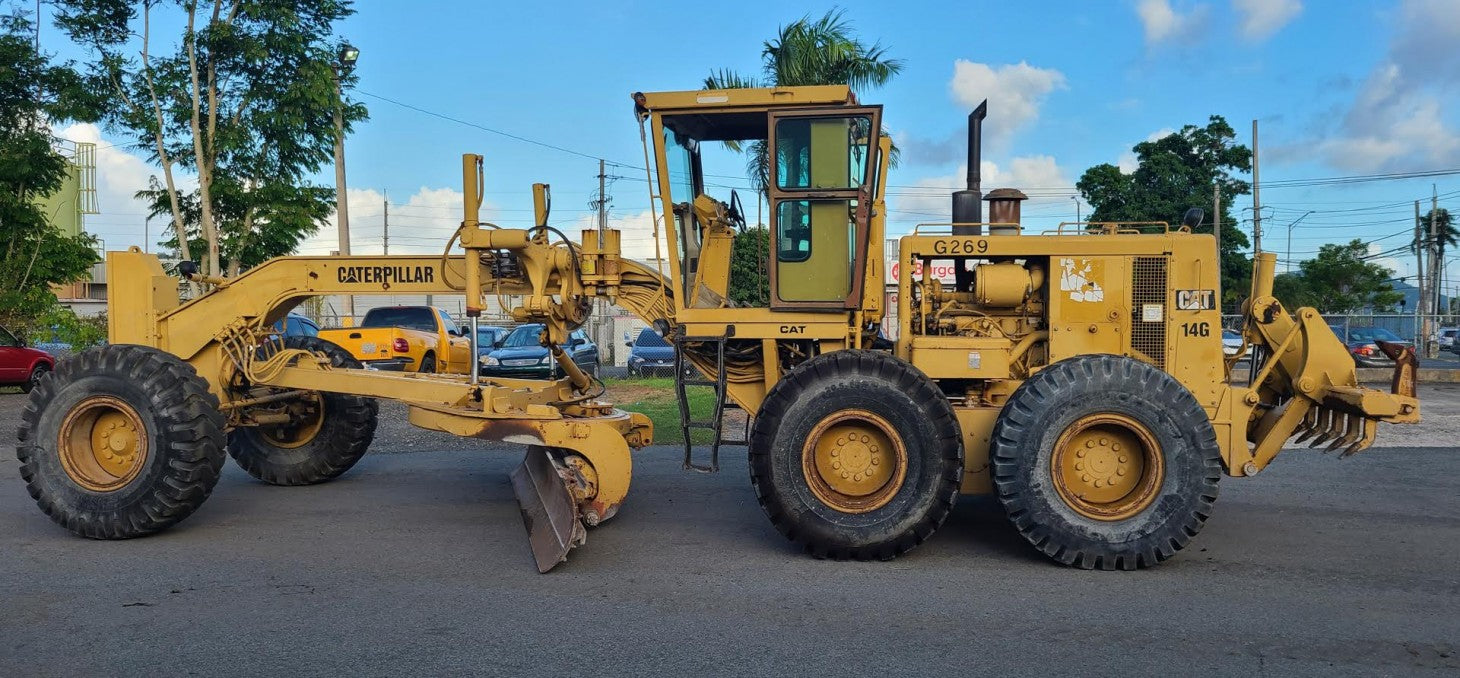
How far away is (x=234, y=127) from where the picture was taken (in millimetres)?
18844

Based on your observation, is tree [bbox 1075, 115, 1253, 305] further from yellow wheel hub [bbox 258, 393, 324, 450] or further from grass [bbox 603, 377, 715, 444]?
yellow wheel hub [bbox 258, 393, 324, 450]

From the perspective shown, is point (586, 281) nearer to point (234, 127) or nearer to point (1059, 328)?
point (1059, 328)

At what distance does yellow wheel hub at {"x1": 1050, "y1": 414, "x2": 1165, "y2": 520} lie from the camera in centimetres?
610

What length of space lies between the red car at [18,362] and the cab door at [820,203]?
16.9 metres

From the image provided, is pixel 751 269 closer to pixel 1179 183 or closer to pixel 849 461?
pixel 849 461

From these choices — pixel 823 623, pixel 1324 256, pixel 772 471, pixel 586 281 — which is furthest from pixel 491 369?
pixel 1324 256

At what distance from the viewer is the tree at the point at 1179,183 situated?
35.2 m

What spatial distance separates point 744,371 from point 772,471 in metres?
1.19

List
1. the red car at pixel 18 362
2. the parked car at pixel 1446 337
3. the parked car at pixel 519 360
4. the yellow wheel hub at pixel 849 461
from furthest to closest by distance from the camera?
the parked car at pixel 1446 337 < the parked car at pixel 519 360 < the red car at pixel 18 362 < the yellow wheel hub at pixel 849 461

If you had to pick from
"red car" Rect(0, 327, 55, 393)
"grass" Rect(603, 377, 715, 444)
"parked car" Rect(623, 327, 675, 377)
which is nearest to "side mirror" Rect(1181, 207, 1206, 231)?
"grass" Rect(603, 377, 715, 444)

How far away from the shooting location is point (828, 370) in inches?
249

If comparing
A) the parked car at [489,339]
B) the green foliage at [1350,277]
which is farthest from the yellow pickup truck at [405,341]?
the green foliage at [1350,277]

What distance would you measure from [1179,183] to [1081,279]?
3231cm

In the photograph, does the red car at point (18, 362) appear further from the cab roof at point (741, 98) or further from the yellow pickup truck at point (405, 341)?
the cab roof at point (741, 98)
